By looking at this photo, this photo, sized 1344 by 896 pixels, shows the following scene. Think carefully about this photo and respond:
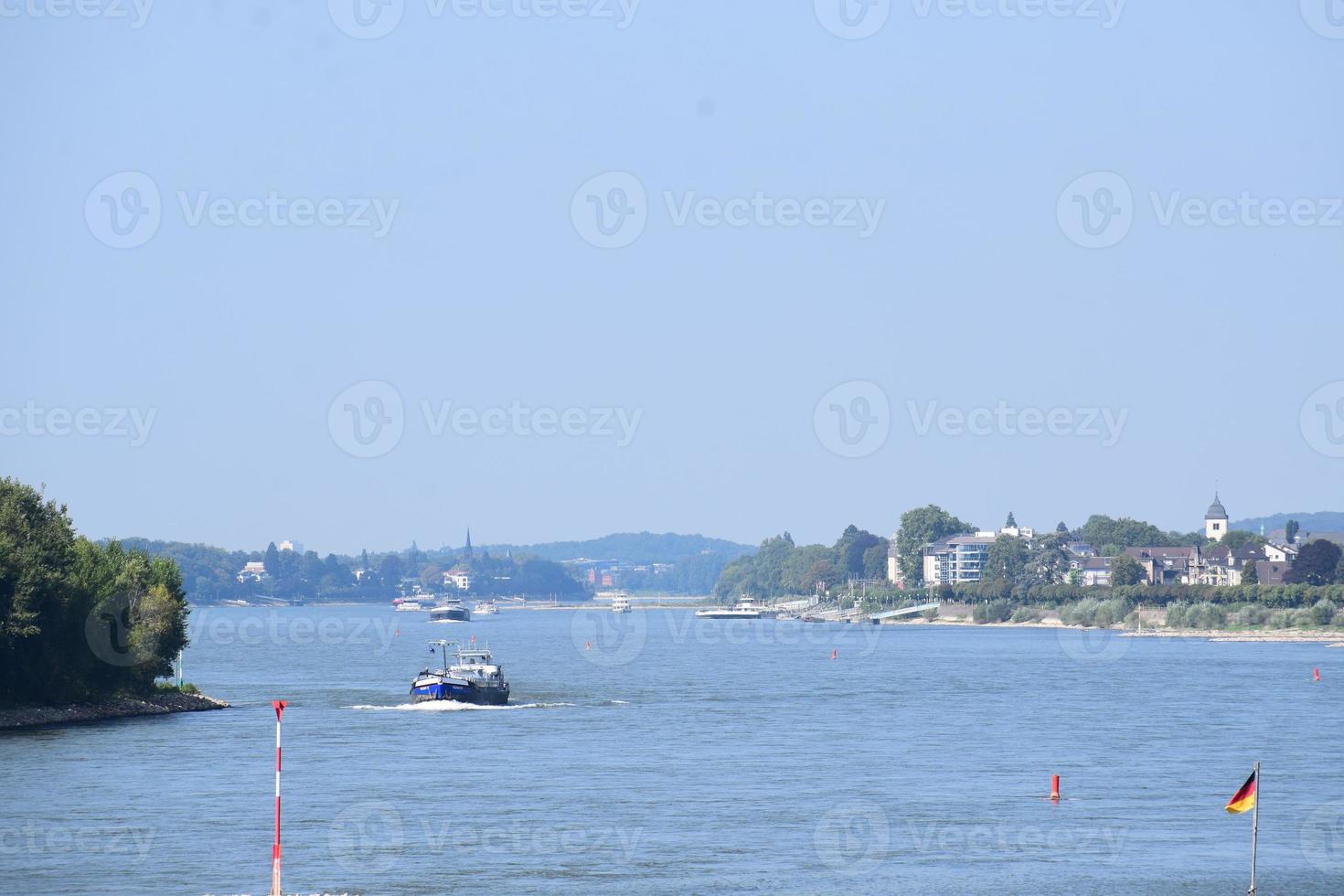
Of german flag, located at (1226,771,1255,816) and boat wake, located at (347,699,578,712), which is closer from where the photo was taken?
german flag, located at (1226,771,1255,816)

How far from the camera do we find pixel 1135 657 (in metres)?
167

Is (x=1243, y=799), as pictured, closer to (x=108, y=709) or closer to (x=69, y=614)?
(x=69, y=614)

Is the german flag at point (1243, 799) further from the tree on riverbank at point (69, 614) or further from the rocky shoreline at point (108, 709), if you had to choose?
the rocky shoreline at point (108, 709)

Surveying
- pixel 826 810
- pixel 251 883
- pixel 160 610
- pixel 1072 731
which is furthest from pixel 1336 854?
pixel 160 610

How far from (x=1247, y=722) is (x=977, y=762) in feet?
81.0

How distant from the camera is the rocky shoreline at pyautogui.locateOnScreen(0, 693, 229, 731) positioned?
83938mm

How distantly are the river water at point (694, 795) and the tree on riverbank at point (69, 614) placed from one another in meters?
3.50

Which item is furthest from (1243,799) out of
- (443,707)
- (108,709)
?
(443,707)

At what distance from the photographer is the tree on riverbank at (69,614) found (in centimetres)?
8262


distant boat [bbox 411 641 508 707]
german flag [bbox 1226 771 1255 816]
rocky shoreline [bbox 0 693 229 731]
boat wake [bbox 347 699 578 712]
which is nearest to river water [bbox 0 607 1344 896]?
boat wake [bbox 347 699 578 712]

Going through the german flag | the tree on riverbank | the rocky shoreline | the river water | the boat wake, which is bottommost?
the river water

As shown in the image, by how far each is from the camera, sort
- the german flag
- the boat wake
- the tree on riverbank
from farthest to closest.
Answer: the boat wake < the tree on riverbank < the german flag

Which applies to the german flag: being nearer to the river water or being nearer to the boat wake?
the river water

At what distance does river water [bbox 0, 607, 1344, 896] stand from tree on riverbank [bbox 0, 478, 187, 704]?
11.5 ft
